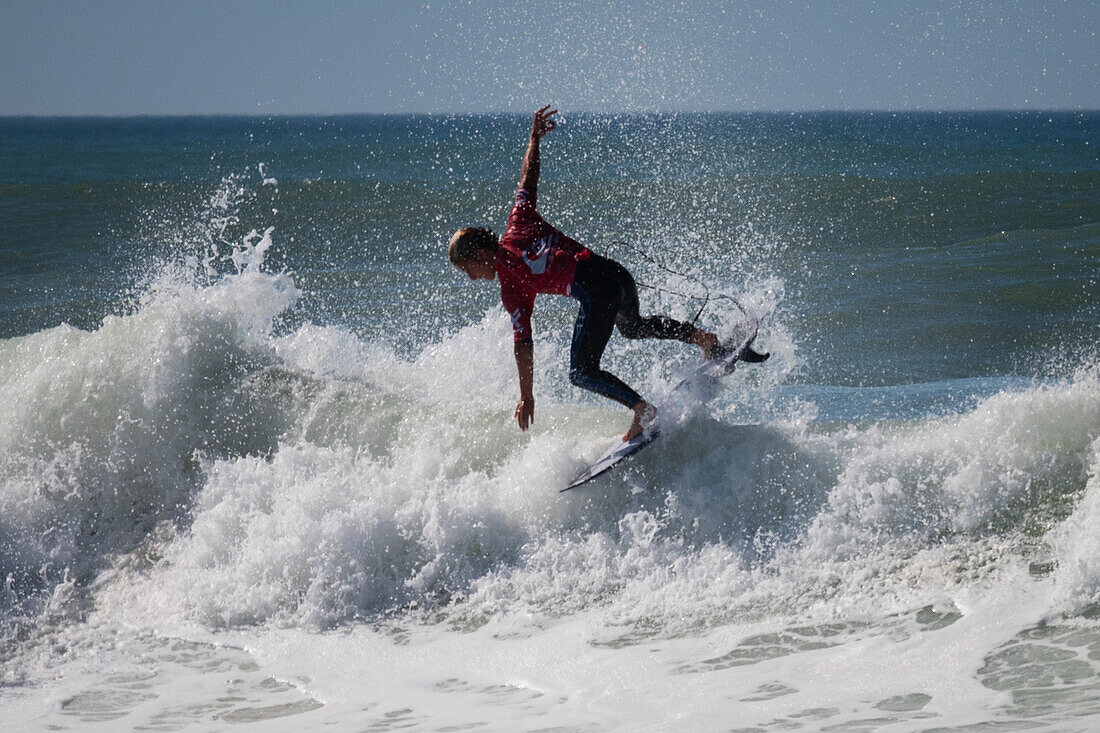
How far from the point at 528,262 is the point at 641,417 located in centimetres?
115

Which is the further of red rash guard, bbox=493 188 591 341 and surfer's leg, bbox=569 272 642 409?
surfer's leg, bbox=569 272 642 409

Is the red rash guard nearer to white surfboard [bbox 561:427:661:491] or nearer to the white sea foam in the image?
white surfboard [bbox 561:427:661:491]

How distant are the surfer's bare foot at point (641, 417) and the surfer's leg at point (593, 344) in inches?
7.8

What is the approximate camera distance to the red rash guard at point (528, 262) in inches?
199

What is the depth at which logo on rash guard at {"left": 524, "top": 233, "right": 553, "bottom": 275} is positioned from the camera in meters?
5.08

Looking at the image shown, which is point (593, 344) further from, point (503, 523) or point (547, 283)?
point (503, 523)

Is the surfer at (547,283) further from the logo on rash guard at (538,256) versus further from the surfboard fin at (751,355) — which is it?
the surfboard fin at (751,355)

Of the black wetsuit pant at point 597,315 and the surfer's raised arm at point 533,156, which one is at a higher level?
the surfer's raised arm at point 533,156

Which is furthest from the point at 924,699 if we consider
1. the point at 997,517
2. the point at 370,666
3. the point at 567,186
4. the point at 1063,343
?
the point at 567,186

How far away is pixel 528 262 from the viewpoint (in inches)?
200

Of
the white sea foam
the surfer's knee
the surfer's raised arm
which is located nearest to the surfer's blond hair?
the surfer's raised arm

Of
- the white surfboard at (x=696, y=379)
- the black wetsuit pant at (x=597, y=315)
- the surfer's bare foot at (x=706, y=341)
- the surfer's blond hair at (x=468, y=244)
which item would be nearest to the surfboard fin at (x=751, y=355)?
the white surfboard at (x=696, y=379)

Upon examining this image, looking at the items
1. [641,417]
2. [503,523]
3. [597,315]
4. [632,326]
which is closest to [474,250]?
[597,315]

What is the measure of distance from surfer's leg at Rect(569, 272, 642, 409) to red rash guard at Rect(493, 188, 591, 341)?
18cm
